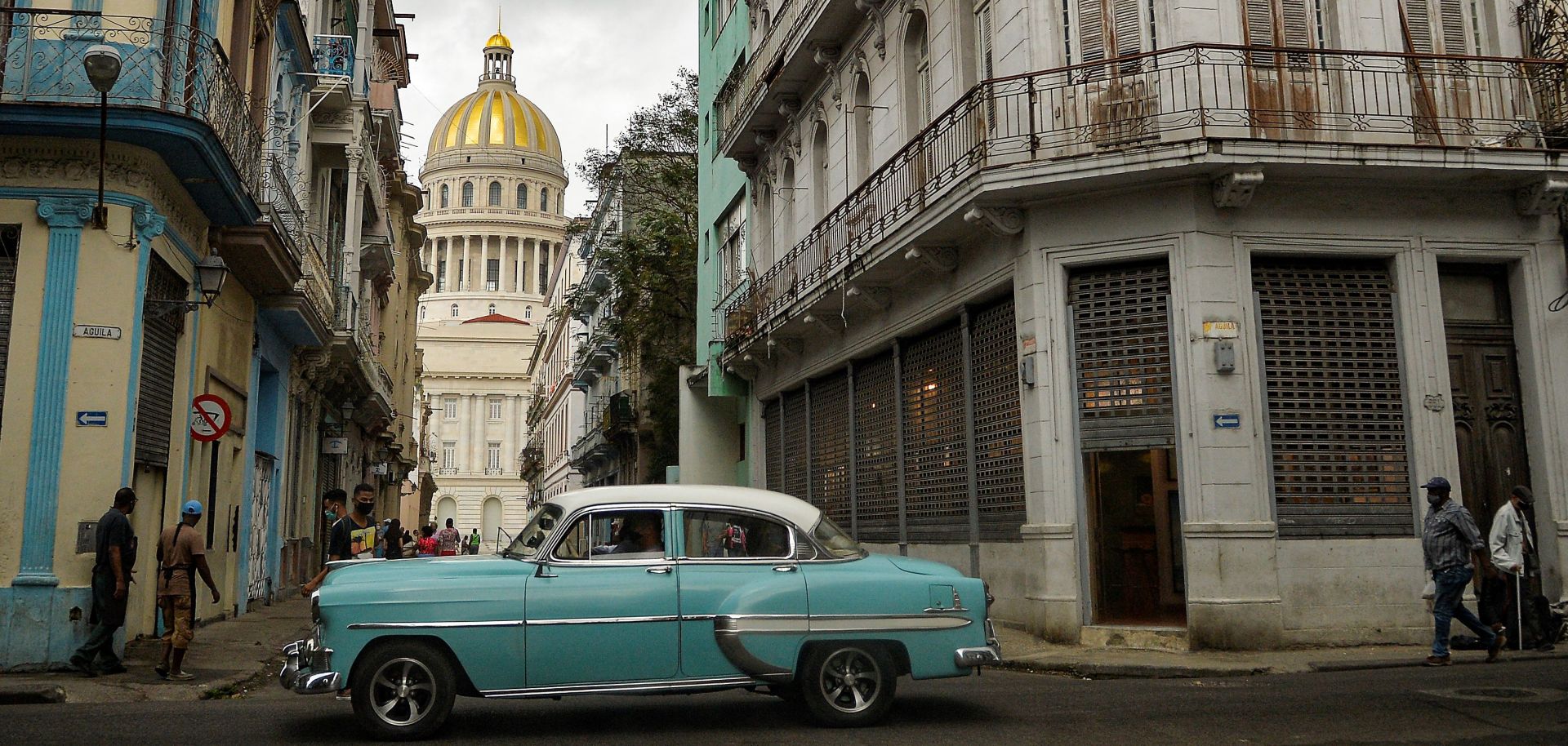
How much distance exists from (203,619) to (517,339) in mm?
98724

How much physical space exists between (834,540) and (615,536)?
1488 mm

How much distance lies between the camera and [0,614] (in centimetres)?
1131

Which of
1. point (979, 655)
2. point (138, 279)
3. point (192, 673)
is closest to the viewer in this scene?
point (979, 655)

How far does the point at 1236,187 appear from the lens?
12625mm

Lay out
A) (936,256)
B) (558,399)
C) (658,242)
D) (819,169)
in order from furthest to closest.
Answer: (558,399) → (658,242) → (819,169) → (936,256)

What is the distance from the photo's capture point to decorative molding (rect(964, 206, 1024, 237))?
1367cm

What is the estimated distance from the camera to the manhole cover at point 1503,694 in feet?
28.4

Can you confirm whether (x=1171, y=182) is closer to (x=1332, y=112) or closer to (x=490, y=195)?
(x=1332, y=112)

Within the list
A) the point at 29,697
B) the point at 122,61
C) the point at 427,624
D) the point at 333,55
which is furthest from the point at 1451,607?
the point at 333,55

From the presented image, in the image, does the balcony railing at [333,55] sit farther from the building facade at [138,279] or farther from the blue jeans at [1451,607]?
the blue jeans at [1451,607]

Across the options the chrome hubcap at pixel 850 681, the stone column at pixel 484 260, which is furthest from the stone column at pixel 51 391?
the stone column at pixel 484 260

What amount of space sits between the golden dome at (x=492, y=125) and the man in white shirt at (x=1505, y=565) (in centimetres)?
11347

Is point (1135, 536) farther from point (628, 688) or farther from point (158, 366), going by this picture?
point (158, 366)

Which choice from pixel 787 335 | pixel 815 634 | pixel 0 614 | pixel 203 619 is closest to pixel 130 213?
pixel 0 614
